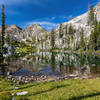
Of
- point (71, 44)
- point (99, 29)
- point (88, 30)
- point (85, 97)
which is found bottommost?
point (85, 97)

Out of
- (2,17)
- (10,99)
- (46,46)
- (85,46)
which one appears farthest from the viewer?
(46,46)

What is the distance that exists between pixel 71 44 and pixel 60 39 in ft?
82.9

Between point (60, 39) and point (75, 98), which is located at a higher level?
point (60, 39)

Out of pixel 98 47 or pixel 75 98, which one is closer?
pixel 75 98

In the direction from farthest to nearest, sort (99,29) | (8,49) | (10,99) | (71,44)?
(71,44)
(99,29)
(8,49)
(10,99)

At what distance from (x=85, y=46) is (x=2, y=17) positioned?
306 feet

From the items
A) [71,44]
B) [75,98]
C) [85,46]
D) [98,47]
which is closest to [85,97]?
[75,98]

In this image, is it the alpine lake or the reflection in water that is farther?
the reflection in water

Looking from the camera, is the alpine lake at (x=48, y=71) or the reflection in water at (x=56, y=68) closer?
the alpine lake at (x=48, y=71)

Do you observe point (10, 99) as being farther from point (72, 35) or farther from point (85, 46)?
point (72, 35)

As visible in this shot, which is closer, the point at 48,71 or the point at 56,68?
the point at 48,71

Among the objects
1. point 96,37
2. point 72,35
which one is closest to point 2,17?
point 96,37

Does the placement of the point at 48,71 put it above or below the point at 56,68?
below

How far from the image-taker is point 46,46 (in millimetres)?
177500
